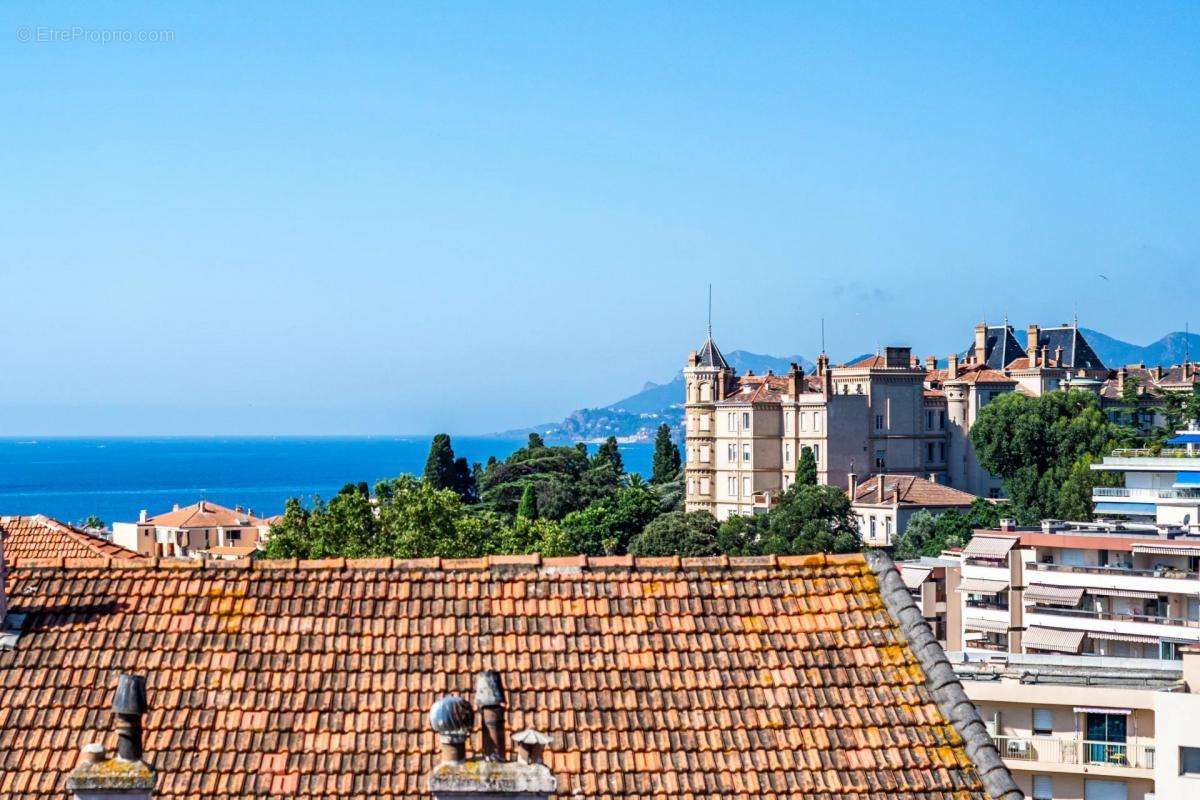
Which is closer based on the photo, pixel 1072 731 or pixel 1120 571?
pixel 1072 731

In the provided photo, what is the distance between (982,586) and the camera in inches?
2739

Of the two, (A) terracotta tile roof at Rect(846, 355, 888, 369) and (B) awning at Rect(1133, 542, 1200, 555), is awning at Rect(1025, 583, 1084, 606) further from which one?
(A) terracotta tile roof at Rect(846, 355, 888, 369)

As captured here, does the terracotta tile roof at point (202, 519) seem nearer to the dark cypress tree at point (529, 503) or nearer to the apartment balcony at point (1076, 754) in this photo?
the dark cypress tree at point (529, 503)

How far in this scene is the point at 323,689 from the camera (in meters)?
12.0

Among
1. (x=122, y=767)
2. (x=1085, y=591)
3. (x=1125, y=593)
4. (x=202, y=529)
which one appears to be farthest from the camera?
(x=202, y=529)

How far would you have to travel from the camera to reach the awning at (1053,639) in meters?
63.2

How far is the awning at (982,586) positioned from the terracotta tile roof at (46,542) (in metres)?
43.7

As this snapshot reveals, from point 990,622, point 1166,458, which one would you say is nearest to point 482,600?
point 990,622

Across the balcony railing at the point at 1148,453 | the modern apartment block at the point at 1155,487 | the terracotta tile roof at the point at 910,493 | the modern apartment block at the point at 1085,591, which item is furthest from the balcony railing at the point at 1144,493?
the terracotta tile roof at the point at 910,493

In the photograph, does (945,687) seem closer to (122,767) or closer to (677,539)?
(122,767)

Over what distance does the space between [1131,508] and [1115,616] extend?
30352 mm

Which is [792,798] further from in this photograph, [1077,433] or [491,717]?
[1077,433]

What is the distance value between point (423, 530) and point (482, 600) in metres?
41.4

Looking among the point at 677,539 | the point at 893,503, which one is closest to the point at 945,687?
the point at 677,539
